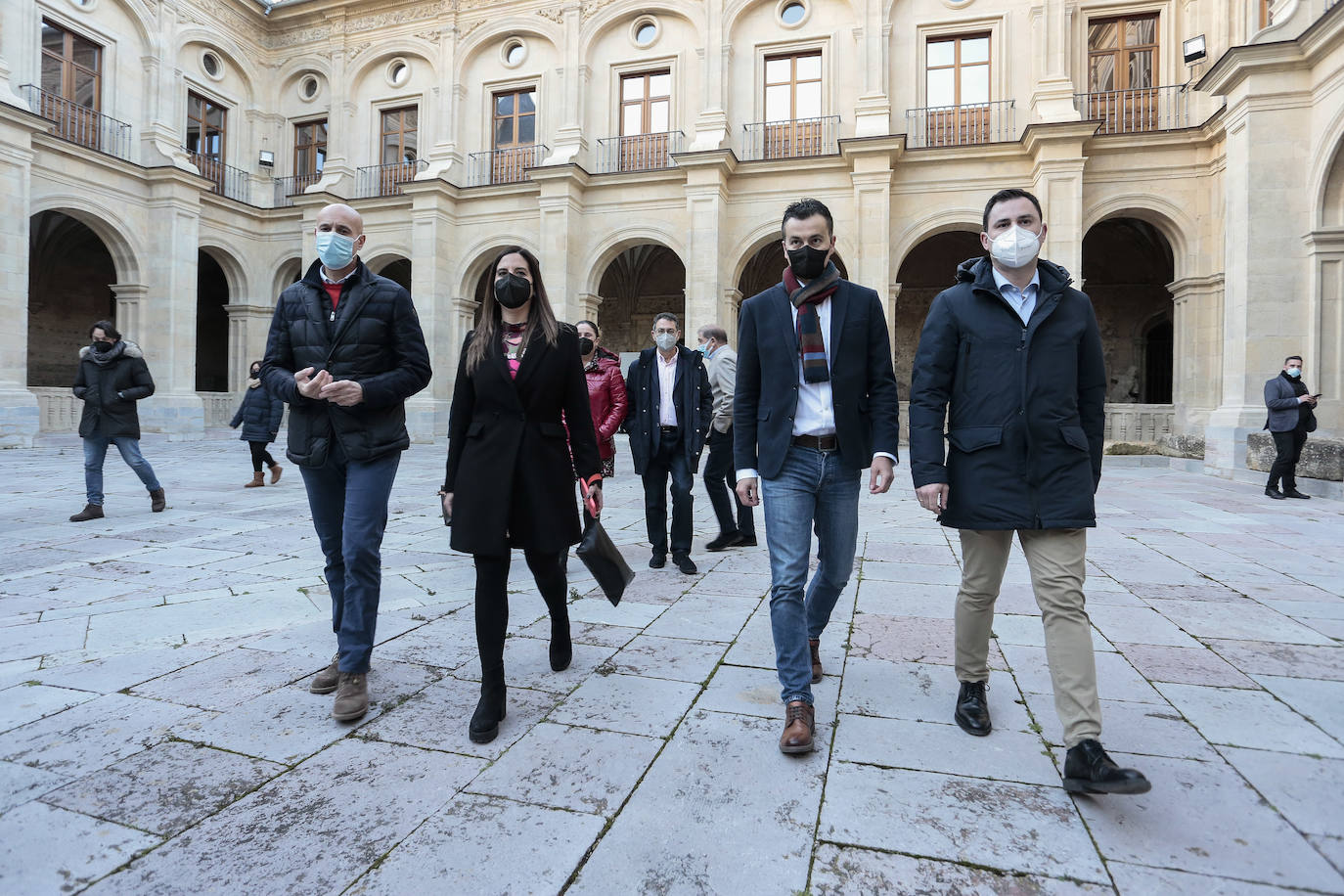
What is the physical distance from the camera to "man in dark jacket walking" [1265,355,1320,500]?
28.2ft

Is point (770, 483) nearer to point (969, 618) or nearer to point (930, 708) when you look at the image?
point (969, 618)

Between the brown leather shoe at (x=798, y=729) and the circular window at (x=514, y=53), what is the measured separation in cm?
1977

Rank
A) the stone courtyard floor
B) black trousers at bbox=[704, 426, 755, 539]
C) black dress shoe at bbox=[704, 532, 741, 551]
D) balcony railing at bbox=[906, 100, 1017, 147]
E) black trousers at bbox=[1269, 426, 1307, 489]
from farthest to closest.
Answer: balcony railing at bbox=[906, 100, 1017, 147] → black trousers at bbox=[1269, 426, 1307, 489] → black dress shoe at bbox=[704, 532, 741, 551] → black trousers at bbox=[704, 426, 755, 539] → the stone courtyard floor

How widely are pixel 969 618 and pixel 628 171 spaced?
16.3 metres

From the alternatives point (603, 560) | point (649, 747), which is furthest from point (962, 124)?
point (649, 747)

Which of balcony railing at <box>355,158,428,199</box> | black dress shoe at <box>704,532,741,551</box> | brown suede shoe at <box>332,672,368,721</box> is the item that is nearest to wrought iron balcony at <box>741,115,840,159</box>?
balcony railing at <box>355,158,428,199</box>

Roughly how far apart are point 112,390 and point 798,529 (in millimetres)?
7047

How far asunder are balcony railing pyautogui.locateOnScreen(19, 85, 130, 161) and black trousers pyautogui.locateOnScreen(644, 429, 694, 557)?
17613mm

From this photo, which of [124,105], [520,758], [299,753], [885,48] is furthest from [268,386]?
[124,105]

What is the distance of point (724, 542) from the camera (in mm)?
5867

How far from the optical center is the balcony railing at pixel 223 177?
19.8 meters

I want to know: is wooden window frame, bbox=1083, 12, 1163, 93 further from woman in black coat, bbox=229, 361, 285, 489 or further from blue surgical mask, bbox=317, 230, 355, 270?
blue surgical mask, bbox=317, 230, 355, 270

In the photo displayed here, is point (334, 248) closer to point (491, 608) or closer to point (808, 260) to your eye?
point (491, 608)

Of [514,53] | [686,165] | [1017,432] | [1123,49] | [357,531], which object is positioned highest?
[514,53]
